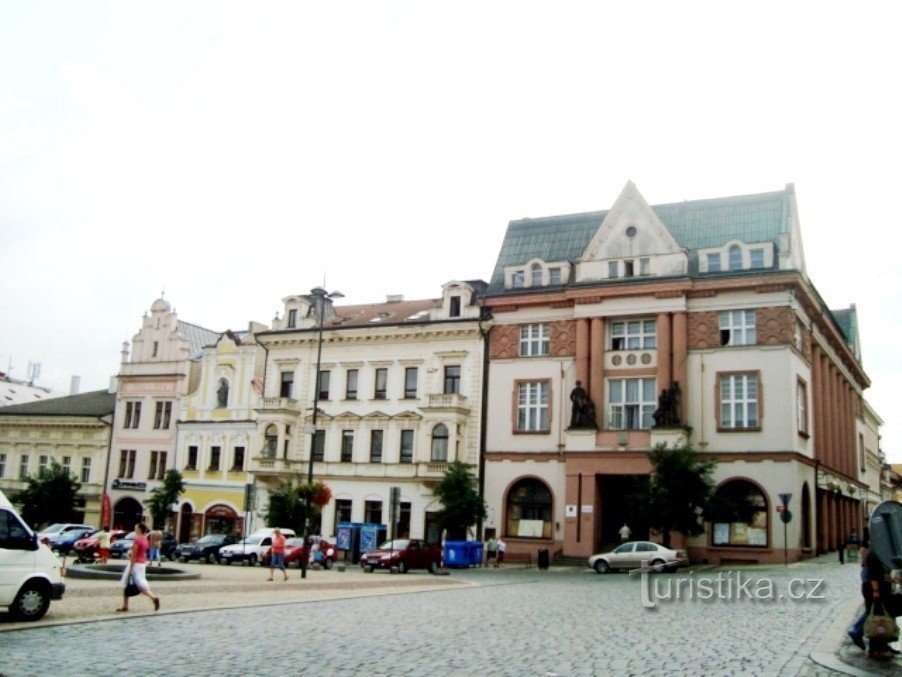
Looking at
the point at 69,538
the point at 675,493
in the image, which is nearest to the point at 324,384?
the point at 69,538

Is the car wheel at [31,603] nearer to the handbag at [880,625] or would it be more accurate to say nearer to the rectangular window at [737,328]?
the handbag at [880,625]

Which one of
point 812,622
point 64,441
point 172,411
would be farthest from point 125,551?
point 812,622

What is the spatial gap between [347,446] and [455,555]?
44.5 feet

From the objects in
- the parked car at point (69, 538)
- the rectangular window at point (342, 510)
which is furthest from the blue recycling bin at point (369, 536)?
the parked car at point (69, 538)

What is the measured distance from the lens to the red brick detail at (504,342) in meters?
50.2

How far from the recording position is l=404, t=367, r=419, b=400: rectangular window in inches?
2074

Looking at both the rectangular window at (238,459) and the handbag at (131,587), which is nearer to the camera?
the handbag at (131,587)

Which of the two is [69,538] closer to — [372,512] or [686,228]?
[372,512]

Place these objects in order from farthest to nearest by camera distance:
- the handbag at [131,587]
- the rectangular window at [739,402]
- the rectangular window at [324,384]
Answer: the rectangular window at [324,384] → the rectangular window at [739,402] → the handbag at [131,587]

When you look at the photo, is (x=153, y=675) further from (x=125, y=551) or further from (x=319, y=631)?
(x=125, y=551)

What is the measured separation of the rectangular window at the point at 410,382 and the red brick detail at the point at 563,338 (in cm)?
825

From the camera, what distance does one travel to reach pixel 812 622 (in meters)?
18.4

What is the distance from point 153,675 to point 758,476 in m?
36.8

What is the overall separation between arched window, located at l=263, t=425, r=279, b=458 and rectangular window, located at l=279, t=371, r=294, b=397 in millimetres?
2876
